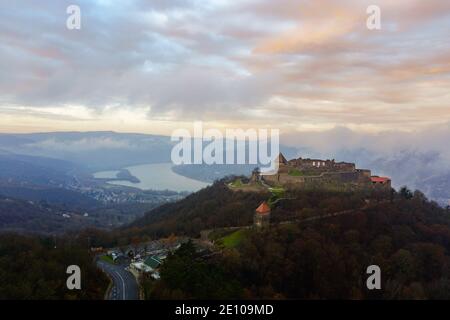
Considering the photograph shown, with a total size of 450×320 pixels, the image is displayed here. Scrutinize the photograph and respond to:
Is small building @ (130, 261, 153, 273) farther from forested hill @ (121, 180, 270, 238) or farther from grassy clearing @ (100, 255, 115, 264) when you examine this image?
forested hill @ (121, 180, 270, 238)

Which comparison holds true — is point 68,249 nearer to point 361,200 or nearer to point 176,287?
point 176,287

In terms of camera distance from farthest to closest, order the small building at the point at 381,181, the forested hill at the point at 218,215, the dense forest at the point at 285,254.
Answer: the small building at the point at 381,181 → the forested hill at the point at 218,215 → the dense forest at the point at 285,254

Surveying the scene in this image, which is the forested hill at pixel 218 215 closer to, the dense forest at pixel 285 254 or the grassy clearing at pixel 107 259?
the dense forest at pixel 285 254

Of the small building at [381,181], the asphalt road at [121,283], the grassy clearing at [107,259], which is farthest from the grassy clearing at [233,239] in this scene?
the small building at [381,181]

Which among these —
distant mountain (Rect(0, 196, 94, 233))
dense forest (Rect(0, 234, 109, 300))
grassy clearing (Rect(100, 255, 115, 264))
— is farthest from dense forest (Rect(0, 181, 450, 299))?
distant mountain (Rect(0, 196, 94, 233))

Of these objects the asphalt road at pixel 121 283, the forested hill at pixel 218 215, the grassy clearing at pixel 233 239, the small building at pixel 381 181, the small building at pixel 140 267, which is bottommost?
the asphalt road at pixel 121 283

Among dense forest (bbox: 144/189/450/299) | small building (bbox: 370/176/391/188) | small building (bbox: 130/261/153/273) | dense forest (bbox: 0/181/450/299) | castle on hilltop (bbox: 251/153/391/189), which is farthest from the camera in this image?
small building (bbox: 370/176/391/188)
